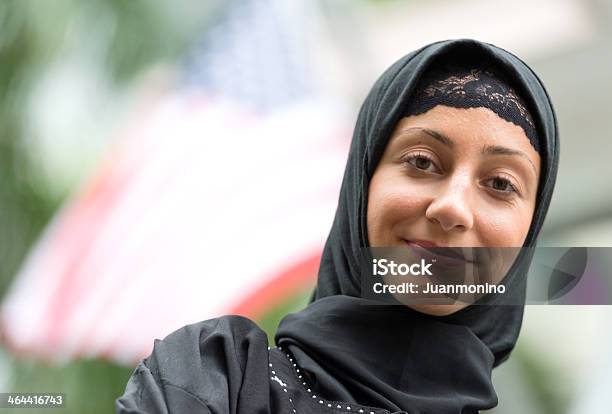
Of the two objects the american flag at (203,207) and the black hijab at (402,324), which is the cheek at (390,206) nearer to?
the black hijab at (402,324)

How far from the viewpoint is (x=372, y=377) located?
1.18 meters

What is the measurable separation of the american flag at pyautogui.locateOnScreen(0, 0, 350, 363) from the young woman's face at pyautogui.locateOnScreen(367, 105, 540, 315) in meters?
2.57

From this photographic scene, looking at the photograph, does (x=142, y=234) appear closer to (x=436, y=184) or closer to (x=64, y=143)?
(x=64, y=143)

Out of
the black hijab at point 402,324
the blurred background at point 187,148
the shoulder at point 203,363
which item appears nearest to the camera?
the shoulder at point 203,363

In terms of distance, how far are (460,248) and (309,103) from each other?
3466 mm

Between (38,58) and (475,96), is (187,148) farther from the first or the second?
(475,96)

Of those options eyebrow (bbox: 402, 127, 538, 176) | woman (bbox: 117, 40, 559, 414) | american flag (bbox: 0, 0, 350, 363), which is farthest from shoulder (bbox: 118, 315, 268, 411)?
american flag (bbox: 0, 0, 350, 363)

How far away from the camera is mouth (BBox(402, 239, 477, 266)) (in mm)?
1179

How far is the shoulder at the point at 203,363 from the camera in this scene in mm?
1083

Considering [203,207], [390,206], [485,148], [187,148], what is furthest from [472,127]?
[187,148]

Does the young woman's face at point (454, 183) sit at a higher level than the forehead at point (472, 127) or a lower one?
lower

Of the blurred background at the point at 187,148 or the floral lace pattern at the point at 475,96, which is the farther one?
the blurred background at the point at 187,148

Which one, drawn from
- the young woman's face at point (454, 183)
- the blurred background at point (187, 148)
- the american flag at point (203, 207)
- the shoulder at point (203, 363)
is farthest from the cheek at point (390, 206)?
the american flag at point (203, 207)

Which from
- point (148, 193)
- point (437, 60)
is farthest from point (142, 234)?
point (437, 60)
